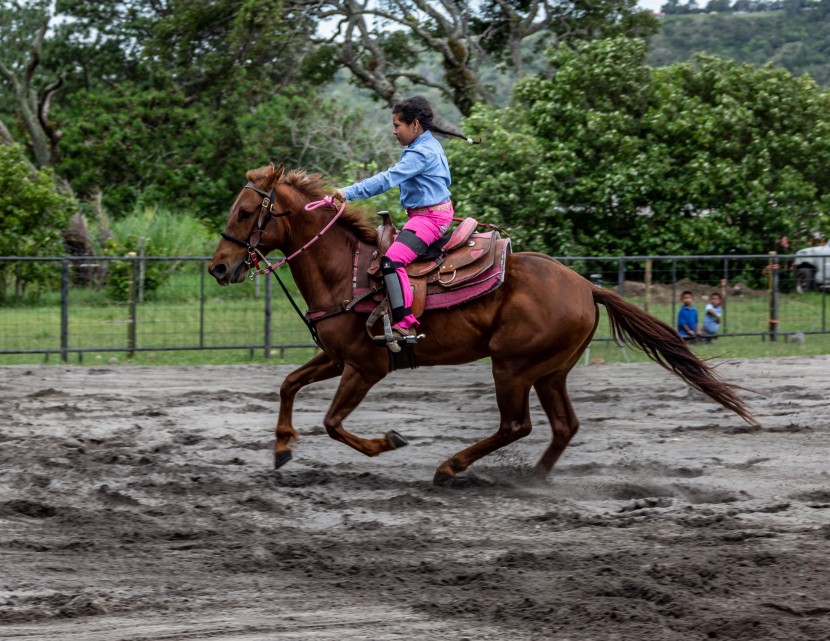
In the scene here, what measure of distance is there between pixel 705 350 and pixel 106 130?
22.0 m

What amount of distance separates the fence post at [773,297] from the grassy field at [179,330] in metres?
0.65

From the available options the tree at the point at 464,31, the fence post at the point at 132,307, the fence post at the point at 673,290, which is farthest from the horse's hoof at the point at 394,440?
the tree at the point at 464,31

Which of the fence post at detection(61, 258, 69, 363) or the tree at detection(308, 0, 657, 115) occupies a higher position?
the tree at detection(308, 0, 657, 115)

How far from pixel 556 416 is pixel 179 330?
9.28m

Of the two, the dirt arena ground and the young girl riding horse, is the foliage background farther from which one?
the young girl riding horse

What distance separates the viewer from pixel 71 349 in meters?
15.0

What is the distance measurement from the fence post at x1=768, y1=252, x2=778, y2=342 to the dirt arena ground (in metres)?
6.74

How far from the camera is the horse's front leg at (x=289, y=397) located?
305 inches

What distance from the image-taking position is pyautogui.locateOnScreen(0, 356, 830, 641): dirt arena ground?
14.9ft

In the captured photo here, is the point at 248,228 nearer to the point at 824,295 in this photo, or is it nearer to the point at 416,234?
the point at 416,234

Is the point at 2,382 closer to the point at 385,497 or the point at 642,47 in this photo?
the point at 385,497

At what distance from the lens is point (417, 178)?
7.50 meters

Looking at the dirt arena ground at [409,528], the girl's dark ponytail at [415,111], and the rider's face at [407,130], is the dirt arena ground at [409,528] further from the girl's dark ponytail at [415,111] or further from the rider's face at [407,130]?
the girl's dark ponytail at [415,111]

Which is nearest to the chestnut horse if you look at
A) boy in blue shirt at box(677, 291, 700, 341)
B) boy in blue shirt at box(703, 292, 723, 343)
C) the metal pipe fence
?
the metal pipe fence
